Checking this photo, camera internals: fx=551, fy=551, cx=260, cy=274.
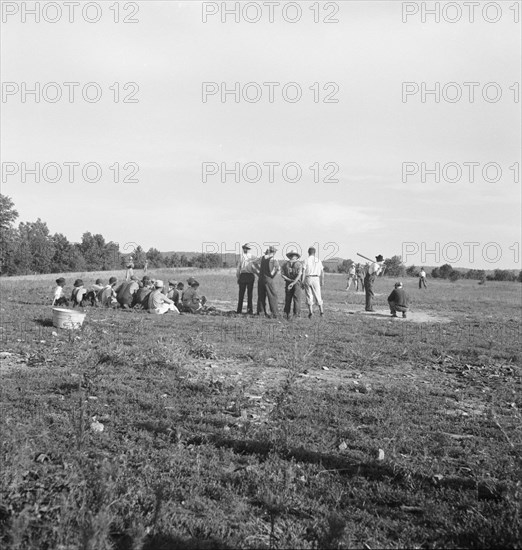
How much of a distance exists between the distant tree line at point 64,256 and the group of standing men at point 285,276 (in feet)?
243

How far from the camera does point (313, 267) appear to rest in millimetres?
15898

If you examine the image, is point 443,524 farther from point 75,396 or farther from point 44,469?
point 75,396

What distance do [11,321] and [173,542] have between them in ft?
34.0

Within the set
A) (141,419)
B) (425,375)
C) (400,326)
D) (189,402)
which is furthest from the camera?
(400,326)

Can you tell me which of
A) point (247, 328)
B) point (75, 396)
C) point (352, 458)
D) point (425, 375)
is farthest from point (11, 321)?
point (352, 458)

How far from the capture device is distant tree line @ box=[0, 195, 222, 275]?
90938mm

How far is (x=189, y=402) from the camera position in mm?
6457

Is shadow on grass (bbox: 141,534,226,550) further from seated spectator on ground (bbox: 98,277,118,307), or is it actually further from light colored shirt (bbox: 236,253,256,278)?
seated spectator on ground (bbox: 98,277,118,307)

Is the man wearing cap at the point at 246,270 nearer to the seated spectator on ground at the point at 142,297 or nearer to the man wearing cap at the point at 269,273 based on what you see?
the man wearing cap at the point at 269,273

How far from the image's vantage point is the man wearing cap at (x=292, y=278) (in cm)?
1530

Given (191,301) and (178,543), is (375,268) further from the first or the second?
(178,543)

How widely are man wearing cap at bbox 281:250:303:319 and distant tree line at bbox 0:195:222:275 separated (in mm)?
75040

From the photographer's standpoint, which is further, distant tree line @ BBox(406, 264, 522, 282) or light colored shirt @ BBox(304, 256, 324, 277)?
distant tree line @ BBox(406, 264, 522, 282)

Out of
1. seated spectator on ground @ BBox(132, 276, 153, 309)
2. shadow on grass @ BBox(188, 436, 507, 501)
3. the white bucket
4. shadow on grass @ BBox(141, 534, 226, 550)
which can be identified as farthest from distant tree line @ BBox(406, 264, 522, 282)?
shadow on grass @ BBox(141, 534, 226, 550)
